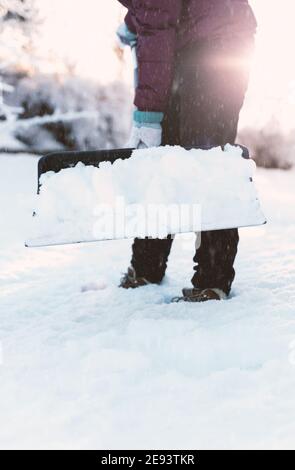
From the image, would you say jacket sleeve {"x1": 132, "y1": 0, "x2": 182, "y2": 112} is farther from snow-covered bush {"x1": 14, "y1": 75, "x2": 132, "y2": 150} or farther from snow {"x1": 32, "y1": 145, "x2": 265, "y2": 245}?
snow-covered bush {"x1": 14, "y1": 75, "x2": 132, "y2": 150}

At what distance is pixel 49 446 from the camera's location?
1.22 meters

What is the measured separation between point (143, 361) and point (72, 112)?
4.33 metres

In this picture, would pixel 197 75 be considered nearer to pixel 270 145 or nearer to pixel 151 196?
pixel 151 196

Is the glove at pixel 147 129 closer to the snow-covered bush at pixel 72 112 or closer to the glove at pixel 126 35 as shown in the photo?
the glove at pixel 126 35

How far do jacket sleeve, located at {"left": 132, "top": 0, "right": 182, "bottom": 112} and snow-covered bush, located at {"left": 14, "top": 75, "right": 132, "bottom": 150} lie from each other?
12.0 ft

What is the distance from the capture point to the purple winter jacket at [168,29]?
1857 millimetres

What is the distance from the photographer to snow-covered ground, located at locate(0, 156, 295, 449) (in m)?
1.27

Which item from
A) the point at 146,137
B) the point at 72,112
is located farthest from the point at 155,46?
the point at 72,112

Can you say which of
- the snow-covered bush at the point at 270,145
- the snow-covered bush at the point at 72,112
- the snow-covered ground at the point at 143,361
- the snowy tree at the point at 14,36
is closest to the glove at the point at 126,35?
the snow-covered ground at the point at 143,361

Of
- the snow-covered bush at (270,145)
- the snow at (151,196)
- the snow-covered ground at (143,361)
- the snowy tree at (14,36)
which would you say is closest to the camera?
the snow-covered ground at (143,361)

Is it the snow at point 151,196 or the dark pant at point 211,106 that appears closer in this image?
the snow at point 151,196

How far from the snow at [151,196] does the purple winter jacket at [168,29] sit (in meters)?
0.23

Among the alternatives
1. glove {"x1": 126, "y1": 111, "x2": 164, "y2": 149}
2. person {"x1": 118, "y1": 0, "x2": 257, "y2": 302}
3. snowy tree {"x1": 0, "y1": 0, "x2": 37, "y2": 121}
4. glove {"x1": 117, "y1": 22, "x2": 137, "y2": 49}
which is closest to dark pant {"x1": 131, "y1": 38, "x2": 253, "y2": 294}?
person {"x1": 118, "y1": 0, "x2": 257, "y2": 302}

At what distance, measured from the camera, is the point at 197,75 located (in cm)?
198
